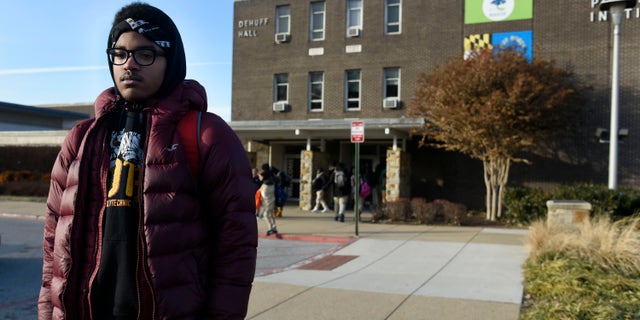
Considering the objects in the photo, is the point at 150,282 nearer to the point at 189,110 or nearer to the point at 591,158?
the point at 189,110

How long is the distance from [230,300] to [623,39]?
19.8 m

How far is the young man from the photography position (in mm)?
2105

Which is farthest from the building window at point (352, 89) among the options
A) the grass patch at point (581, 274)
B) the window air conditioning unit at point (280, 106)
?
the grass patch at point (581, 274)

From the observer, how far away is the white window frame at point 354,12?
22.3 meters

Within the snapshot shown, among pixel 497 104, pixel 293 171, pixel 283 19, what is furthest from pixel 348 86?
pixel 497 104

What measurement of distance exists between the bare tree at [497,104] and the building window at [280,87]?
783cm

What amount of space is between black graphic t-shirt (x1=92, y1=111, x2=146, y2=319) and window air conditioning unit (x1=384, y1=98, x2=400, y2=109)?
1936 centimetres

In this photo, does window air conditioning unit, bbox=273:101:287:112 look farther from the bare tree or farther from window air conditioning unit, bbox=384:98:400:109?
the bare tree

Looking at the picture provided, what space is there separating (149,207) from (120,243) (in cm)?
19

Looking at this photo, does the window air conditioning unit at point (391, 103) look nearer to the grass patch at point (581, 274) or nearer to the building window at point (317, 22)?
the building window at point (317, 22)

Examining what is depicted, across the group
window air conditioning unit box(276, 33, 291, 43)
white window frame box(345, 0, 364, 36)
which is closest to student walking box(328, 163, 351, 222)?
white window frame box(345, 0, 364, 36)

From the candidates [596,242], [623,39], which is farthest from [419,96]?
[596,242]

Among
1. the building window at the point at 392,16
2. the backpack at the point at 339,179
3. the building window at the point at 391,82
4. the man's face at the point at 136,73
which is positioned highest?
the building window at the point at 392,16

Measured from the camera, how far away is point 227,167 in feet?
7.23
